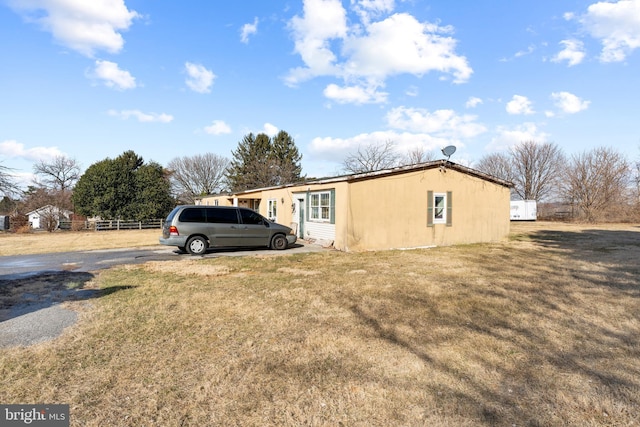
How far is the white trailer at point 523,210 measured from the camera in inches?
1443

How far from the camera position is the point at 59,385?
2.90m

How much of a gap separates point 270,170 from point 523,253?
32.0 metres

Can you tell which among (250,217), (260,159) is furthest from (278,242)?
(260,159)

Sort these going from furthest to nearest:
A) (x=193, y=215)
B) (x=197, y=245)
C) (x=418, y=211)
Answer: (x=418, y=211) → (x=197, y=245) → (x=193, y=215)

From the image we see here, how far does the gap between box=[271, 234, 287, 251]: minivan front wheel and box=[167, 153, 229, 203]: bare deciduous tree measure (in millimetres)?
35276

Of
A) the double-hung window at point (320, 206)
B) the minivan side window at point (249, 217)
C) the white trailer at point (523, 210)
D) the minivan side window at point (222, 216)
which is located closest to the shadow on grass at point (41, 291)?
the minivan side window at point (222, 216)

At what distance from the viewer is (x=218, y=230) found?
11070 mm

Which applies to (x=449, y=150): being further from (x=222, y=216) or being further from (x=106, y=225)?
(x=106, y=225)

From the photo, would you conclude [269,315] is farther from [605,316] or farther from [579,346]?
[605,316]

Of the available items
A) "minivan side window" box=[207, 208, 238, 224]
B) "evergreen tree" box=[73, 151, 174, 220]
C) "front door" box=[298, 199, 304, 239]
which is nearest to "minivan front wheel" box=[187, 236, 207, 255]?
"minivan side window" box=[207, 208, 238, 224]

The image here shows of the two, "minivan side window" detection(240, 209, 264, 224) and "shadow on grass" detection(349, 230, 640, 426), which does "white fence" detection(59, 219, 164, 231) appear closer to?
"minivan side window" detection(240, 209, 264, 224)

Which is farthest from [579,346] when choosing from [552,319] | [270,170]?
[270,170]

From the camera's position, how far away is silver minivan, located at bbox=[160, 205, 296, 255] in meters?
10.5

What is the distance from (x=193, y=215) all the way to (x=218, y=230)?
94cm
